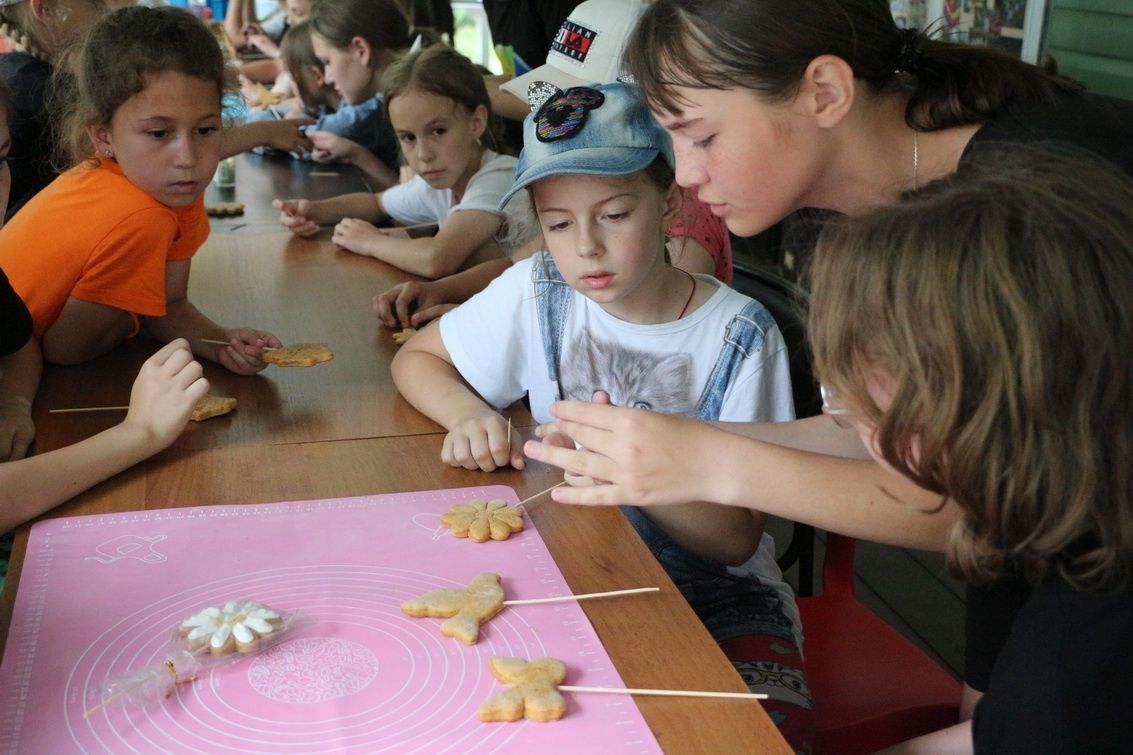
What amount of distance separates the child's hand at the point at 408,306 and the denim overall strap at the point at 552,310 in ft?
1.37

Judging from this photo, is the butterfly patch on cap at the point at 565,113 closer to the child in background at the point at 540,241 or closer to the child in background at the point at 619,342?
the child in background at the point at 619,342

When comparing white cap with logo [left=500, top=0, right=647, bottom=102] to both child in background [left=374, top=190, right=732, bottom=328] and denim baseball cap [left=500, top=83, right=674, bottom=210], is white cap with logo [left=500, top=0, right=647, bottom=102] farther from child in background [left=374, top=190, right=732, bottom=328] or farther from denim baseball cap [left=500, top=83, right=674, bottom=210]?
denim baseball cap [left=500, top=83, right=674, bottom=210]

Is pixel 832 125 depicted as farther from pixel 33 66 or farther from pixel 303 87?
pixel 303 87

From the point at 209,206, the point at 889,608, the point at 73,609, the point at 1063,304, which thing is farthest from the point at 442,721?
the point at 209,206

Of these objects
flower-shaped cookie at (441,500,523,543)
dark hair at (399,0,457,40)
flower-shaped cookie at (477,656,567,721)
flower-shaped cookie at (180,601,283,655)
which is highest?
flower-shaped cookie at (180,601,283,655)

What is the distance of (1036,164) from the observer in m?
Answer: 1.06

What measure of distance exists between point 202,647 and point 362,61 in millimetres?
3300

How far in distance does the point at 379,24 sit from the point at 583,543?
3125 millimetres

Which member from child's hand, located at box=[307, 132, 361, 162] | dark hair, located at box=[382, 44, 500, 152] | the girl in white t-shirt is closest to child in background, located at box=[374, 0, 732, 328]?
the girl in white t-shirt

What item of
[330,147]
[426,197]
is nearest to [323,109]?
[330,147]

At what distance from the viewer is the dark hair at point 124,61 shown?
1987 mm

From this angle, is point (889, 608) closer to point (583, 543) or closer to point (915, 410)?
point (583, 543)

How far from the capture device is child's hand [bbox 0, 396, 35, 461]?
1549 mm

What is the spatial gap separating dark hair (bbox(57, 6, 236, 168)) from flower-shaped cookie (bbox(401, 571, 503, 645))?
126cm
